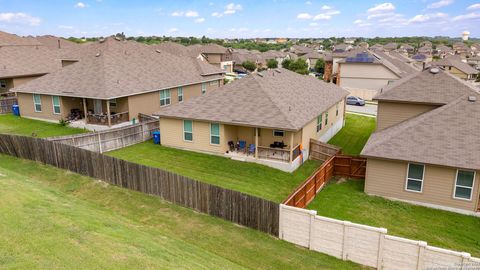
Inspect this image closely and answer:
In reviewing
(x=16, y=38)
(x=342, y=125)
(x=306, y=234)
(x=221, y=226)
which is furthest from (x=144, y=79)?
(x=16, y=38)

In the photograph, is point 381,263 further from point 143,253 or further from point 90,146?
point 90,146

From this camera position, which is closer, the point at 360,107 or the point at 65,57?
the point at 65,57

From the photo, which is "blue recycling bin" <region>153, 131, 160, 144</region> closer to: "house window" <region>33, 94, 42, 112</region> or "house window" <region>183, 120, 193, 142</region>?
"house window" <region>183, 120, 193, 142</region>

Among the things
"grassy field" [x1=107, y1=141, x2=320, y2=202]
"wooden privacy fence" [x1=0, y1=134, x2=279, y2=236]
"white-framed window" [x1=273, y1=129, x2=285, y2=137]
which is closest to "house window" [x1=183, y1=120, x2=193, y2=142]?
"grassy field" [x1=107, y1=141, x2=320, y2=202]

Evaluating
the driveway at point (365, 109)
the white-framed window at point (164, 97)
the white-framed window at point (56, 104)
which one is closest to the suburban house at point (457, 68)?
the driveway at point (365, 109)

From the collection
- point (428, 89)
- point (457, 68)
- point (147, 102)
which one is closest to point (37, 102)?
point (147, 102)
